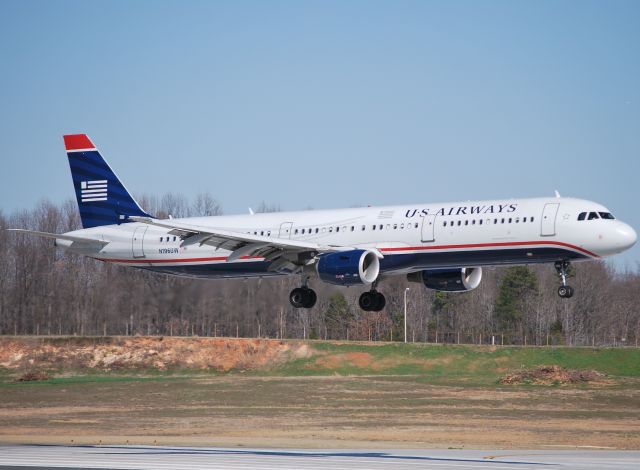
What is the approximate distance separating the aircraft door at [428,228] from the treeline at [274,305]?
828 cm

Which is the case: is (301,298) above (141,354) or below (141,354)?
above

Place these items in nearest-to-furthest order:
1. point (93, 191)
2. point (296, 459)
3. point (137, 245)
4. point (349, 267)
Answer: point (296, 459)
point (349, 267)
point (137, 245)
point (93, 191)

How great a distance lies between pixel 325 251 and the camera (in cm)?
5197

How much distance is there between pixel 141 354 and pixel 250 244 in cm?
2872

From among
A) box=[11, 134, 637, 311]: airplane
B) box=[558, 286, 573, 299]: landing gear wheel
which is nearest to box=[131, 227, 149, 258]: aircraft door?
box=[11, 134, 637, 311]: airplane

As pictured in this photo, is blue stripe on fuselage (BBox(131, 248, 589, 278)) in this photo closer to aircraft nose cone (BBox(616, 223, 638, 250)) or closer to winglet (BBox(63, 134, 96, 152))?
aircraft nose cone (BBox(616, 223, 638, 250))

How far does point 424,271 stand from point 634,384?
23267 mm

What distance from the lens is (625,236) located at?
152 ft

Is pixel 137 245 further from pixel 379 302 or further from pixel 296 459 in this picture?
pixel 296 459

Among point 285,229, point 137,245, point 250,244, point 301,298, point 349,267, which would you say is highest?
point 285,229

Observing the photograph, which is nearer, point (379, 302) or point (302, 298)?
point (379, 302)

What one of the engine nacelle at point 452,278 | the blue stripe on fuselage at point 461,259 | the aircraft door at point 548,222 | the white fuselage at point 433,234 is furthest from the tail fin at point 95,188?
the aircraft door at point 548,222

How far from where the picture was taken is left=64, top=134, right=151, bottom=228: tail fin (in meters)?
61.1

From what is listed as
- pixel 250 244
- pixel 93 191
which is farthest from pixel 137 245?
pixel 250 244
